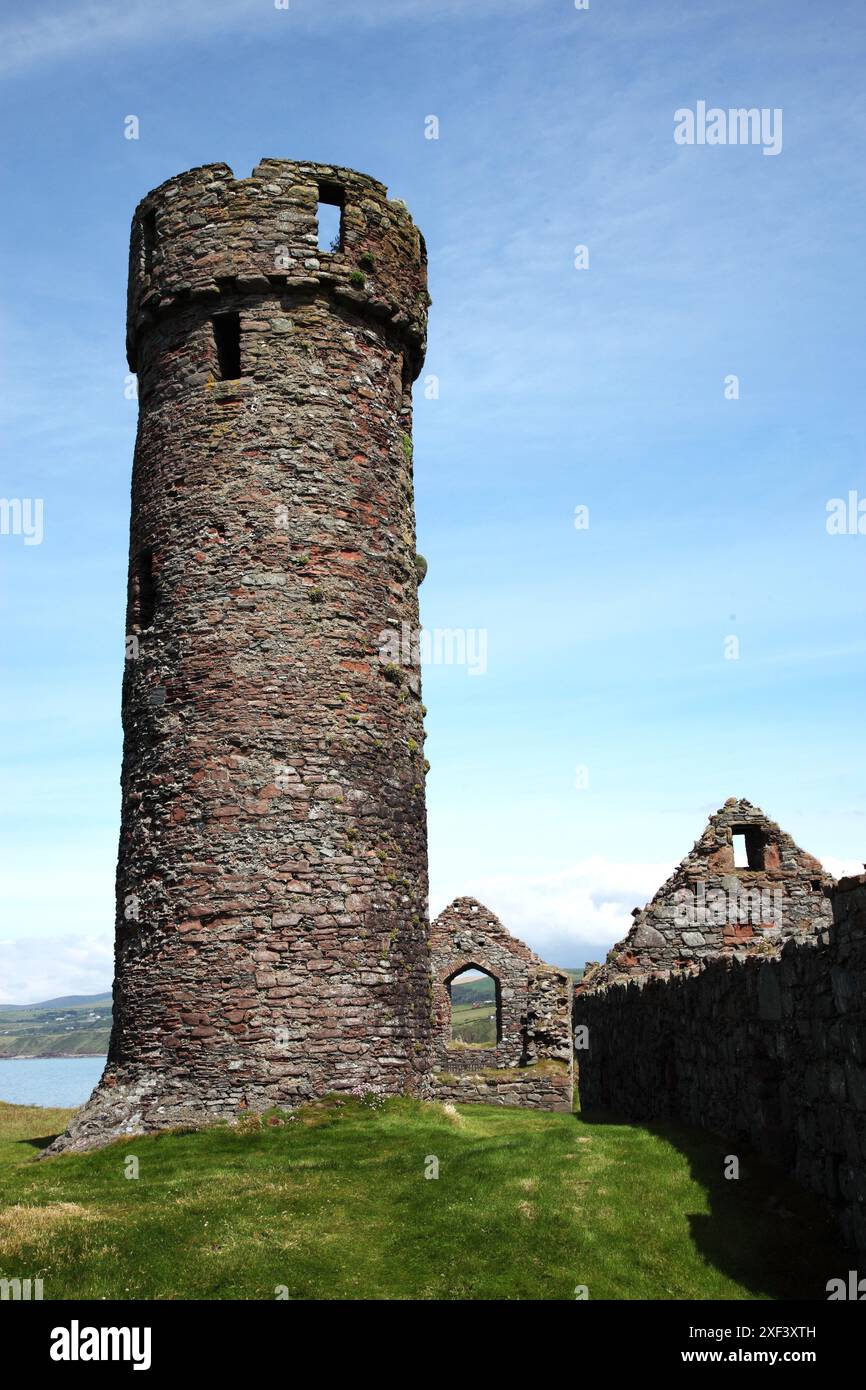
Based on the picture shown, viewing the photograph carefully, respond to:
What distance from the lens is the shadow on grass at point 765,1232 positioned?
8.03 meters

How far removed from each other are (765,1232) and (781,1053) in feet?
5.61

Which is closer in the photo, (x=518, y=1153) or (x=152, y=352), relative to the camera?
(x=518, y=1153)

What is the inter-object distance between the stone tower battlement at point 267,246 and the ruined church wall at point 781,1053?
1158 cm

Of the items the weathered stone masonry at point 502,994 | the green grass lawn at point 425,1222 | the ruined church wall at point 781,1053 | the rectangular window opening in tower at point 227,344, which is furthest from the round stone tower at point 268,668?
the weathered stone masonry at point 502,994

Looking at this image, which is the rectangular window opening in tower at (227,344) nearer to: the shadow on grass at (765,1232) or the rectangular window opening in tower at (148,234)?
the rectangular window opening in tower at (148,234)

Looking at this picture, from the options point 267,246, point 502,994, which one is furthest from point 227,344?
point 502,994

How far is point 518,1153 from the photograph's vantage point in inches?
469

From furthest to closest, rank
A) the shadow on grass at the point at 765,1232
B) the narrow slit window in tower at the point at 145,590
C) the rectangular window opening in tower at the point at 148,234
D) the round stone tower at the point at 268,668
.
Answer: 1. the rectangular window opening in tower at the point at 148,234
2. the narrow slit window in tower at the point at 145,590
3. the round stone tower at the point at 268,668
4. the shadow on grass at the point at 765,1232

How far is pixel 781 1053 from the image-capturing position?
1005cm

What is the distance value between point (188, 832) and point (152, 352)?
806 centimetres

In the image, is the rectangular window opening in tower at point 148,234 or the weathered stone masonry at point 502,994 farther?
the weathered stone masonry at point 502,994
